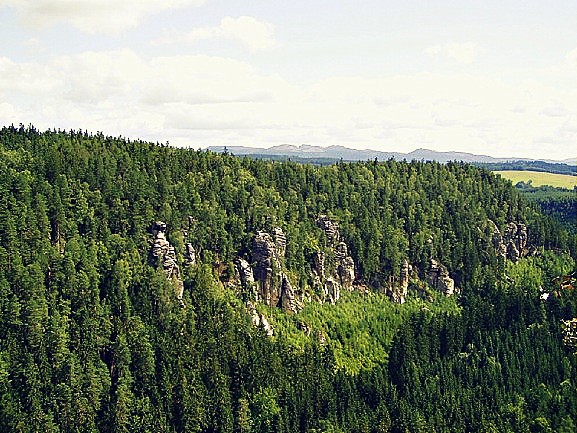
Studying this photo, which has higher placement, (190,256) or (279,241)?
(279,241)

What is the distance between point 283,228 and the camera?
509ft

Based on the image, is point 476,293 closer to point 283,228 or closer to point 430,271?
point 430,271

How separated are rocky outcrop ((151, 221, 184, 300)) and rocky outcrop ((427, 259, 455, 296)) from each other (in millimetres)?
69598

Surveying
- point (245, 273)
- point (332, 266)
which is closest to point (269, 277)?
point (245, 273)

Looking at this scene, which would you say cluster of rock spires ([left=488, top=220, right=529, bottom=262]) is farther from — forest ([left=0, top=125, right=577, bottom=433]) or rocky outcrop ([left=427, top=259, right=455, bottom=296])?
rocky outcrop ([left=427, top=259, right=455, bottom=296])

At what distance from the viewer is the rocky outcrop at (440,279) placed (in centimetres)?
17088

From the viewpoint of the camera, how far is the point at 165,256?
129750 mm

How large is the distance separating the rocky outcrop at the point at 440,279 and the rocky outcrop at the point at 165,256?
6960 cm

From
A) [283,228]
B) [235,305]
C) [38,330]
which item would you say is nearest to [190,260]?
[235,305]

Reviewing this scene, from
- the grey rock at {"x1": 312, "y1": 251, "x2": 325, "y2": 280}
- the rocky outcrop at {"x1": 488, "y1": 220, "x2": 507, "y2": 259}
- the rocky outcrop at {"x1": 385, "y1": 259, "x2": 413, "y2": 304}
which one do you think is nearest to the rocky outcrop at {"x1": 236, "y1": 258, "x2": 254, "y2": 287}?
the grey rock at {"x1": 312, "y1": 251, "x2": 325, "y2": 280}

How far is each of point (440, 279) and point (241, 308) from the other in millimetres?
60067

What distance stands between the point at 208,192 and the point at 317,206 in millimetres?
31868

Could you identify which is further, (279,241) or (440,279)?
(440,279)

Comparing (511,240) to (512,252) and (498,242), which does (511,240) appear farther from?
(498,242)
